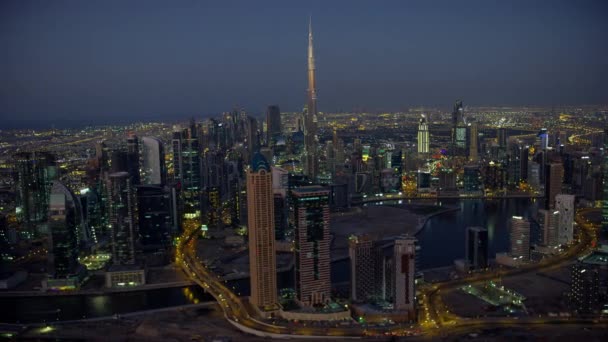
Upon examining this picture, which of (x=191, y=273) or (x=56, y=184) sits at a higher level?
(x=56, y=184)

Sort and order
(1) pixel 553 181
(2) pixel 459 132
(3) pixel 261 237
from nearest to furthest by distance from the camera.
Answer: (3) pixel 261 237 < (1) pixel 553 181 < (2) pixel 459 132

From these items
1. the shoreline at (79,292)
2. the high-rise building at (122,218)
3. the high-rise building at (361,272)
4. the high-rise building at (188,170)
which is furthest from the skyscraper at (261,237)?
the high-rise building at (188,170)

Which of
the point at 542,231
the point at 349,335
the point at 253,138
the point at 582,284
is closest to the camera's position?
the point at 349,335

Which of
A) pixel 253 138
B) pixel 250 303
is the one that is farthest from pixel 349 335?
pixel 253 138

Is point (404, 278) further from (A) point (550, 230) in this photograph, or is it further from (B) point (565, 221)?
(B) point (565, 221)

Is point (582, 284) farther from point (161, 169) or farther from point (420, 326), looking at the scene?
point (161, 169)

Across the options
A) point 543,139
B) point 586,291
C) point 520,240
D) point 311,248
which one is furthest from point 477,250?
point 543,139
